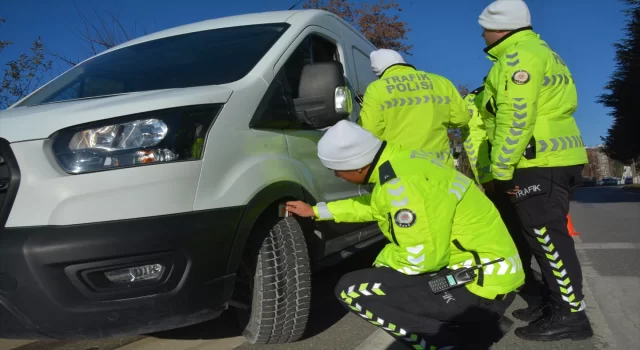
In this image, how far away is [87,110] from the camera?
2500 millimetres

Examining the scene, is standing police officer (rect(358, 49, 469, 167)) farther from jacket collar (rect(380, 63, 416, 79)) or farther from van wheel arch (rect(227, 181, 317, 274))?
van wheel arch (rect(227, 181, 317, 274))

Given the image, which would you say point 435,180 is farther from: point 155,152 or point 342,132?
point 155,152

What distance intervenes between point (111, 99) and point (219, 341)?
1571mm

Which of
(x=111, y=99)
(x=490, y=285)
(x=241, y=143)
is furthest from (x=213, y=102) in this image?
(x=490, y=285)

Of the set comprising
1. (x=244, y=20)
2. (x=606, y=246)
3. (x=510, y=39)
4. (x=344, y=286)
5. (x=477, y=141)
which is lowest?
(x=606, y=246)

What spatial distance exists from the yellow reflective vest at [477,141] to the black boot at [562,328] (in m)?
1.21

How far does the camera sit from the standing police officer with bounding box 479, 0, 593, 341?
3.24m

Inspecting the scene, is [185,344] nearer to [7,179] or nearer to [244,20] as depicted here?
[7,179]

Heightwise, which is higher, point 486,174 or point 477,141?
point 477,141

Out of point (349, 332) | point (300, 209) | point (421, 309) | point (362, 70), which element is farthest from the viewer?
point (362, 70)

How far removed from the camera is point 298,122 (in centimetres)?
344

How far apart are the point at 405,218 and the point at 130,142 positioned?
1196mm

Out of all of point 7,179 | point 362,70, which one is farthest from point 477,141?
point 7,179

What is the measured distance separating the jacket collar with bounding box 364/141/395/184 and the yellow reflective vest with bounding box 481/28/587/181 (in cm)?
91
